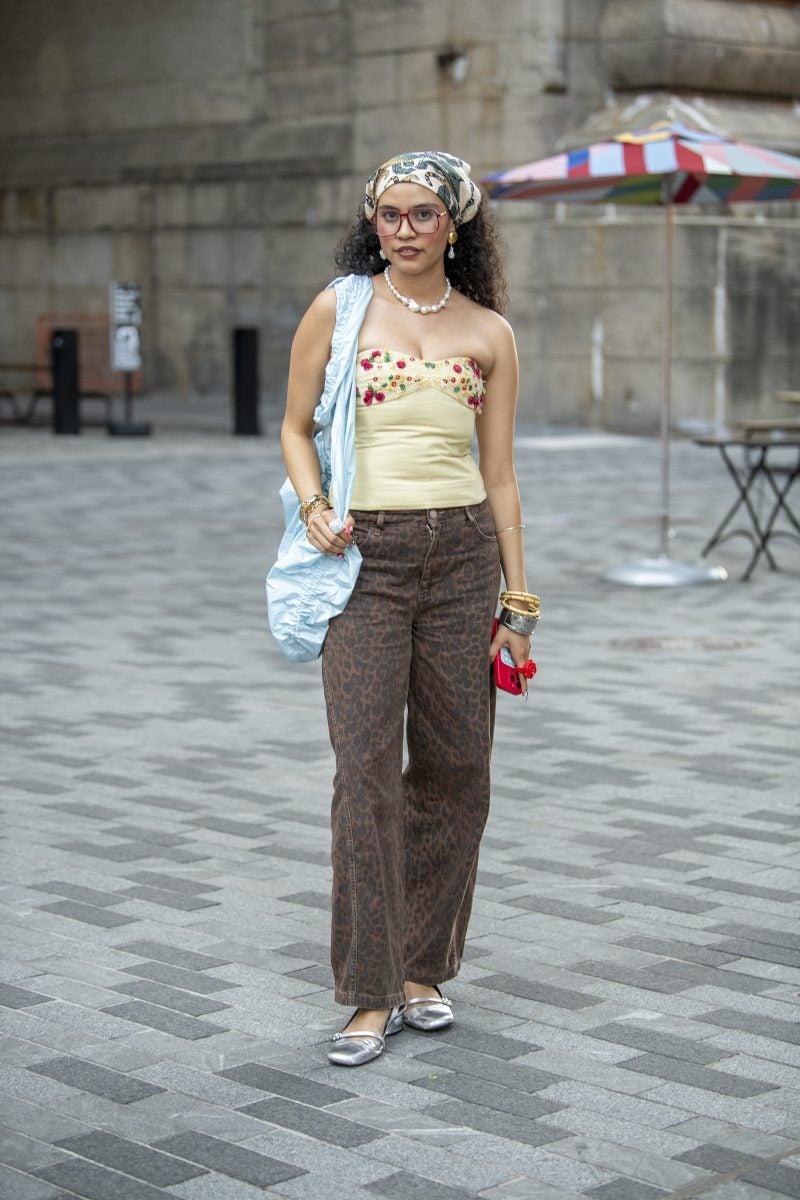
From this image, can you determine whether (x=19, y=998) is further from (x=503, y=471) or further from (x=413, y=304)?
(x=413, y=304)

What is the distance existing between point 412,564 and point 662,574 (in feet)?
23.3

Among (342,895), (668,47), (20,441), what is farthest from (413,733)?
(668,47)

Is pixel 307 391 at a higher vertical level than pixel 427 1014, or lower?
higher

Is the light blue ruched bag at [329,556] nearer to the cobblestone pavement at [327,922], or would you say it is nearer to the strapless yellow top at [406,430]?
the strapless yellow top at [406,430]

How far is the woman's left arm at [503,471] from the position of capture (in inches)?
167

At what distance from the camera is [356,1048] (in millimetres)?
4047

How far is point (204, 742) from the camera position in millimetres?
7137

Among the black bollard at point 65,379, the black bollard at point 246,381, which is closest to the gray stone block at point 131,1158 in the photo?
the black bollard at point 65,379

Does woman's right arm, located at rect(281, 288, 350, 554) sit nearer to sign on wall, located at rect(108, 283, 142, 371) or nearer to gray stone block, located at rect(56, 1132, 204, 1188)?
gray stone block, located at rect(56, 1132, 204, 1188)

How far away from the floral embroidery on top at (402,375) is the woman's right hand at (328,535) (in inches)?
10.0

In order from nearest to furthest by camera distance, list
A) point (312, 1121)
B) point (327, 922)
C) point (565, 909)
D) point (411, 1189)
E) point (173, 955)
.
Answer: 1. point (411, 1189)
2. point (312, 1121)
3. point (173, 955)
4. point (327, 922)
5. point (565, 909)

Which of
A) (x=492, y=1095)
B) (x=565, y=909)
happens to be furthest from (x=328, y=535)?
(x=565, y=909)

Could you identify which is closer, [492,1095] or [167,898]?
[492,1095]

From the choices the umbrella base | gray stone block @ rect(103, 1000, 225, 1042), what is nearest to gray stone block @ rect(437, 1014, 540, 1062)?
gray stone block @ rect(103, 1000, 225, 1042)
